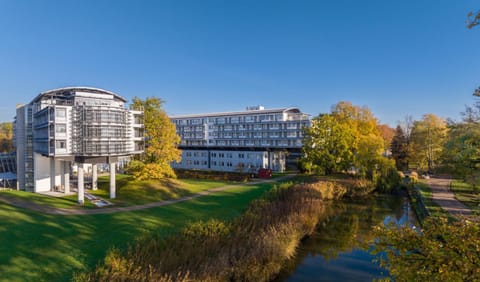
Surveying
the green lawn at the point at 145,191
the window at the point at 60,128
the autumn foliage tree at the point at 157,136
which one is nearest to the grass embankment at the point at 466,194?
the green lawn at the point at 145,191

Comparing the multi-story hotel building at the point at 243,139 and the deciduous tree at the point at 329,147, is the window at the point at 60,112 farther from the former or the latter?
the multi-story hotel building at the point at 243,139

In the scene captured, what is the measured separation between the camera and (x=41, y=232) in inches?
713

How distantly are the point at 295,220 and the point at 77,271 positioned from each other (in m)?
15.4

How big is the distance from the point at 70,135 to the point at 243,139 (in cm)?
4636

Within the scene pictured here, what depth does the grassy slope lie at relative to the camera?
13.6m

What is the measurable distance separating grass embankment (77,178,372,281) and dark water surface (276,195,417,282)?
1.02 metres

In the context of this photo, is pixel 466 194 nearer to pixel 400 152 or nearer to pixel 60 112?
pixel 400 152

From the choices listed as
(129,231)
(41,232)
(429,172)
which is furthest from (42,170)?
(429,172)

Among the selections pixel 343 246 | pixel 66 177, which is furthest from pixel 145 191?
pixel 343 246

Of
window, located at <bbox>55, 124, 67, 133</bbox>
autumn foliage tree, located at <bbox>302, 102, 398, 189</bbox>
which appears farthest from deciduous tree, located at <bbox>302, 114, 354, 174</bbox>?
window, located at <bbox>55, 124, 67, 133</bbox>

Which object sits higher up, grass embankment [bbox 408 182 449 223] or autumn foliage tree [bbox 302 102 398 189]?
autumn foliage tree [bbox 302 102 398 189]

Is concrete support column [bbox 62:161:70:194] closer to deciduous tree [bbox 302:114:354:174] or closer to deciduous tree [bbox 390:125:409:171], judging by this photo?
deciduous tree [bbox 302:114:354:174]

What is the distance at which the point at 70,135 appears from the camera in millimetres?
27469

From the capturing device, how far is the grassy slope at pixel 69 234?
535 inches
